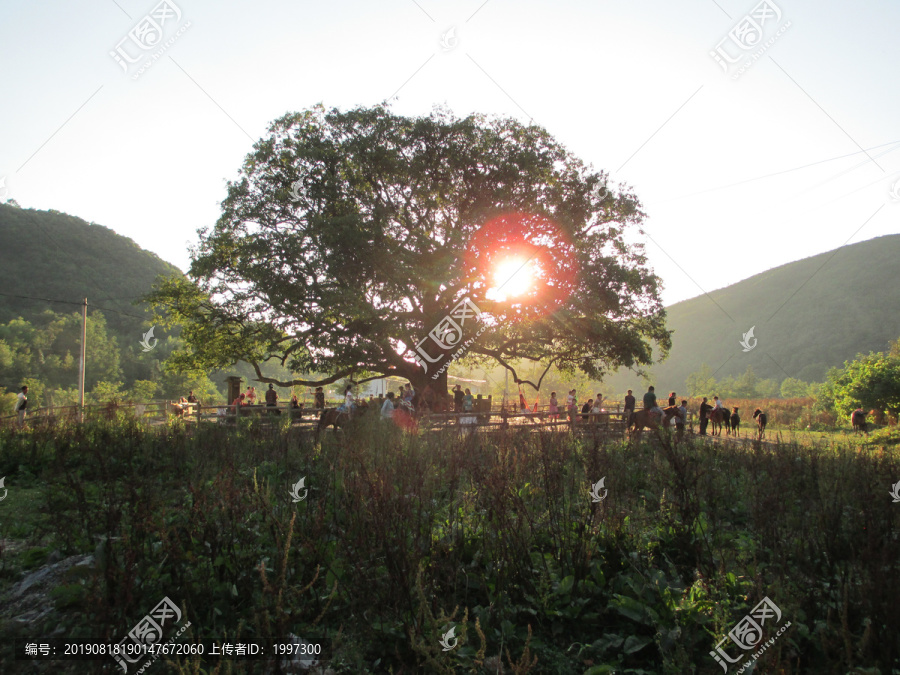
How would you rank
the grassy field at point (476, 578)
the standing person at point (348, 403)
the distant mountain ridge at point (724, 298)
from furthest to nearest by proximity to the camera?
the distant mountain ridge at point (724, 298) → the standing person at point (348, 403) → the grassy field at point (476, 578)

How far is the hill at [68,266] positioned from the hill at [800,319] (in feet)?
267

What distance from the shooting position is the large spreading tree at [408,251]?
61.4 feet

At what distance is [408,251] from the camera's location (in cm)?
1861

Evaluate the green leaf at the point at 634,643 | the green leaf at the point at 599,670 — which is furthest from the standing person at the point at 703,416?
the green leaf at the point at 599,670

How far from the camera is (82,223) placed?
243 ft

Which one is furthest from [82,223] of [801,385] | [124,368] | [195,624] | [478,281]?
[801,385]

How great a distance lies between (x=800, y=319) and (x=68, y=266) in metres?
135

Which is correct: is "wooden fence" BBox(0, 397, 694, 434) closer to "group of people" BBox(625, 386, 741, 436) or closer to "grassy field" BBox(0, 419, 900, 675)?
"group of people" BBox(625, 386, 741, 436)

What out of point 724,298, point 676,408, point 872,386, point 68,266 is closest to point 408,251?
point 676,408

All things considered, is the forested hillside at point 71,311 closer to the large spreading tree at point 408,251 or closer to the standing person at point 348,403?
the large spreading tree at point 408,251

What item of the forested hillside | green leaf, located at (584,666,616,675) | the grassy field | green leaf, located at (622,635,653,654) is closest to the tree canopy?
the grassy field

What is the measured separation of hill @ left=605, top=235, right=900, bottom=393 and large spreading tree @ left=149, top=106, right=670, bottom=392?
2939 inches

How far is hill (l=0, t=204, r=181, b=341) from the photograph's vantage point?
61438mm

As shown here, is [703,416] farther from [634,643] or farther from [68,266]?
[68,266]
